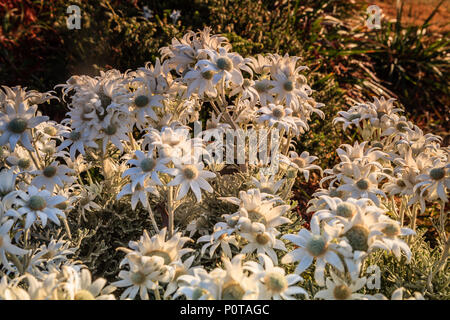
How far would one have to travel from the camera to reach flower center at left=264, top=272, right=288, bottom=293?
141cm

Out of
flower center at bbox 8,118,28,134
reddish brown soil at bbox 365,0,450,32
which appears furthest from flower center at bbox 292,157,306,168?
reddish brown soil at bbox 365,0,450,32

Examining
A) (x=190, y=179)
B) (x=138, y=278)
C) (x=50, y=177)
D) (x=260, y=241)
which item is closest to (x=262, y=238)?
(x=260, y=241)

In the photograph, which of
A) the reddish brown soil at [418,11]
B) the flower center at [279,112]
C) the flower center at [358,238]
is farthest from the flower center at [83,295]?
the reddish brown soil at [418,11]

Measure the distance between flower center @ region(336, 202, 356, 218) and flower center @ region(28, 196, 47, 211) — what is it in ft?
3.79

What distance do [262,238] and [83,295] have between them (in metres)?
0.71

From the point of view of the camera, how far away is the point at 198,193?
5.99 feet

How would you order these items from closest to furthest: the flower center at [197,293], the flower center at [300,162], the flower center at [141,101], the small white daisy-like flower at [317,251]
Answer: the flower center at [197,293], the small white daisy-like flower at [317,251], the flower center at [141,101], the flower center at [300,162]

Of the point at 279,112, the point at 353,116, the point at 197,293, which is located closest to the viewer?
the point at 197,293

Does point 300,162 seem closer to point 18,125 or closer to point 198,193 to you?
point 198,193

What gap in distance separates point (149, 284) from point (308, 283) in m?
0.75

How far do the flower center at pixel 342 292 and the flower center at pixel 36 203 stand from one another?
3.85ft

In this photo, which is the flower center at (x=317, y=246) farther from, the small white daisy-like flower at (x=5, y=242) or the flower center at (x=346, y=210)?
the small white daisy-like flower at (x=5, y=242)

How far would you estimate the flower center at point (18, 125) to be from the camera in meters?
1.94
